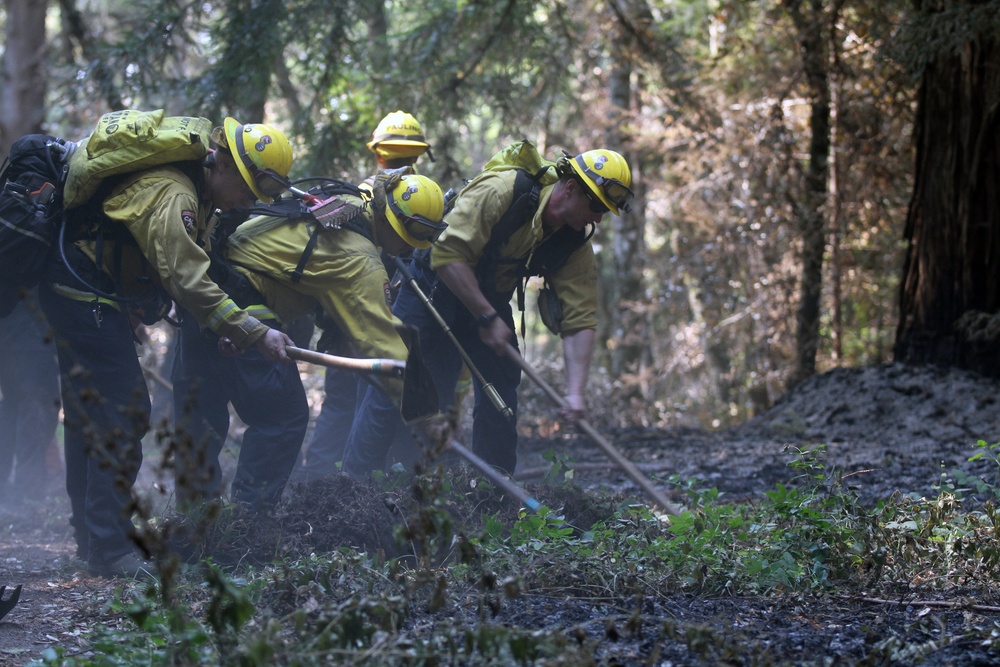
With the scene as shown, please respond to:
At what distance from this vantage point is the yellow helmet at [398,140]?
6.60 meters

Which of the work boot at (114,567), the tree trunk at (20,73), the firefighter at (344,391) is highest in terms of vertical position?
the tree trunk at (20,73)

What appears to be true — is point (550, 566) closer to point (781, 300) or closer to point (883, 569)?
point (883, 569)

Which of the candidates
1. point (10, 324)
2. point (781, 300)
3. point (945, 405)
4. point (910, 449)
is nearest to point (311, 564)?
point (10, 324)

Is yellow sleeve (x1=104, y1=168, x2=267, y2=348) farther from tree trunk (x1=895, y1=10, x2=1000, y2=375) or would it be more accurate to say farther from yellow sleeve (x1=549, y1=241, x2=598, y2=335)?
tree trunk (x1=895, y1=10, x2=1000, y2=375)


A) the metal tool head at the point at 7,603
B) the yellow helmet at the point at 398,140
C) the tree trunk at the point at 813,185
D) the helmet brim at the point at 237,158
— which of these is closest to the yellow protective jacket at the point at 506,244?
the helmet brim at the point at 237,158

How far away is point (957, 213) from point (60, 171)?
650cm

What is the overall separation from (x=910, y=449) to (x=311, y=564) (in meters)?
4.70

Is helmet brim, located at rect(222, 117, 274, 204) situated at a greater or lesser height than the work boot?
greater

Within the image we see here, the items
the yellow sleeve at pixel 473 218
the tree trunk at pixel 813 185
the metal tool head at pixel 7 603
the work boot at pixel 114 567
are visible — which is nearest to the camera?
the metal tool head at pixel 7 603

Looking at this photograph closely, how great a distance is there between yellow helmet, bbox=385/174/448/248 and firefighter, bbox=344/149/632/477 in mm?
124

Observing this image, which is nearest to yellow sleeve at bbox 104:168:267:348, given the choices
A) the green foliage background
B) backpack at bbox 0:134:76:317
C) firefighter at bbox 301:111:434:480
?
backpack at bbox 0:134:76:317

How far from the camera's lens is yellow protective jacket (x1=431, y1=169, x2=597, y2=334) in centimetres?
502

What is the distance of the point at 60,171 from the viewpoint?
4520 mm

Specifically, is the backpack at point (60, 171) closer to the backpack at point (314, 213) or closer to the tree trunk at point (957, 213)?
the backpack at point (314, 213)
